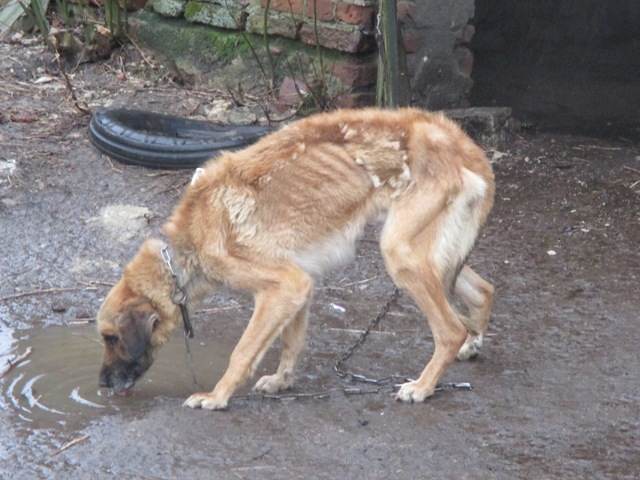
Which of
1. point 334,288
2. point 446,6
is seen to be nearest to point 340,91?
point 446,6

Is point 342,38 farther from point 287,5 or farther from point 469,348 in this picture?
point 469,348

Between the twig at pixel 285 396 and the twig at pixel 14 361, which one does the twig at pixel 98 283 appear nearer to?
the twig at pixel 14 361

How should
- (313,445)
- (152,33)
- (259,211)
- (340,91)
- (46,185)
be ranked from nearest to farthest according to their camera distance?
1. (313,445)
2. (259,211)
3. (46,185)
4. (340,91)
5. (152,33)

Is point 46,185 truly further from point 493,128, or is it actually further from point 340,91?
point 493,128

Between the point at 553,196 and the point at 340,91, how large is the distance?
6.14 ft

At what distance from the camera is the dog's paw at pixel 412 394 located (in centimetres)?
579

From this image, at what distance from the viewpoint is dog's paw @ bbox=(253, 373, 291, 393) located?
236 inches

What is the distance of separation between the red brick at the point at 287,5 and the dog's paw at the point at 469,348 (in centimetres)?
393

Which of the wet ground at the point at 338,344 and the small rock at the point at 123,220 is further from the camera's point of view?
the small rock at the point at 123,220

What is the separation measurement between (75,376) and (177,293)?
28.5 inches

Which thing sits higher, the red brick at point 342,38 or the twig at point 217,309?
the red brick at point 342,38

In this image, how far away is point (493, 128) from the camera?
927 cm

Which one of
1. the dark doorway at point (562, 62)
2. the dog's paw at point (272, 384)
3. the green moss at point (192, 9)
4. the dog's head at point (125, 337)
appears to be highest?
the green moss at point (192, 9)

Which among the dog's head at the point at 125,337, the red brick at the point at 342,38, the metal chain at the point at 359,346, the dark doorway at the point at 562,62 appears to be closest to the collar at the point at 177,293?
the dog's head at the point at 125,337
